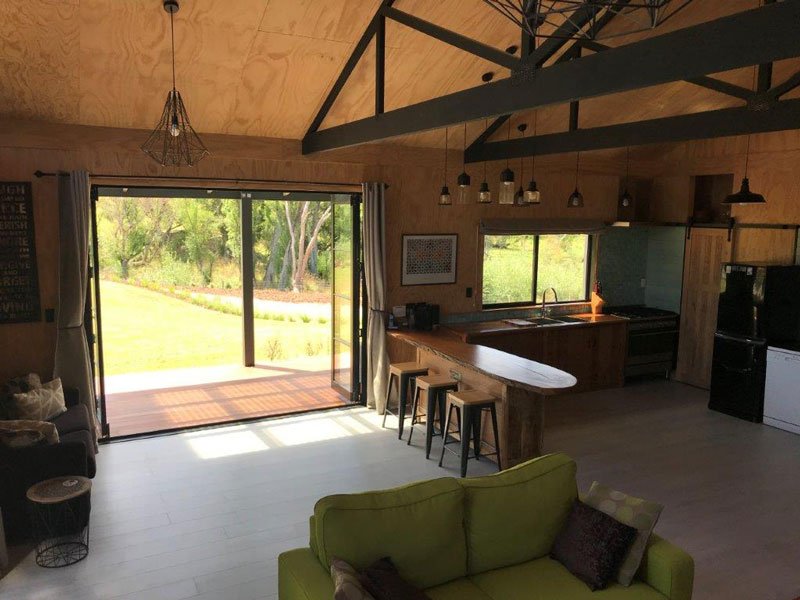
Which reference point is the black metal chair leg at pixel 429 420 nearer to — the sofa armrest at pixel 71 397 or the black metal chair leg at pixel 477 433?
the black metal chair leg at pixel 477 433

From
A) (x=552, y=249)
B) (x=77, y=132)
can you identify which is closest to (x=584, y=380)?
(x=552, y=249)

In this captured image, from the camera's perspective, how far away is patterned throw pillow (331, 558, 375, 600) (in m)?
2.41

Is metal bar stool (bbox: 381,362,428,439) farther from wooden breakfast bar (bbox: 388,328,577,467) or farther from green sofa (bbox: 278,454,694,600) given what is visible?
green sofa (bbox: 278,454,694,600)

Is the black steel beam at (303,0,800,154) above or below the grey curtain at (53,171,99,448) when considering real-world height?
above

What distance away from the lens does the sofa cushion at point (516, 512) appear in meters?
3.08

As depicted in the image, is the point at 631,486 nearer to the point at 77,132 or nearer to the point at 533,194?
the point at 533,194

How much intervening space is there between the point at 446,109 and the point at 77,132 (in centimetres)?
336

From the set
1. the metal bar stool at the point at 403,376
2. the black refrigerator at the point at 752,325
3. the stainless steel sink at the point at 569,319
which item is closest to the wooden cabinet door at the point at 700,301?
the black refrigerator at the point at 752,325

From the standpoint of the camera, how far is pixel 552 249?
26.6 ft

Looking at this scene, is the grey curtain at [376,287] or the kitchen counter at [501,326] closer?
the grey curtain at [376,287]

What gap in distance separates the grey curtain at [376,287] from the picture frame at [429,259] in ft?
1.19

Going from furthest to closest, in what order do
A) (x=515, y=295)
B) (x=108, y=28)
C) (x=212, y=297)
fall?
(x=212, y=297) < (x=515, y=295) < (x=108, y=28)

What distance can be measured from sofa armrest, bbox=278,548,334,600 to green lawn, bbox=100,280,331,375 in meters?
7.05

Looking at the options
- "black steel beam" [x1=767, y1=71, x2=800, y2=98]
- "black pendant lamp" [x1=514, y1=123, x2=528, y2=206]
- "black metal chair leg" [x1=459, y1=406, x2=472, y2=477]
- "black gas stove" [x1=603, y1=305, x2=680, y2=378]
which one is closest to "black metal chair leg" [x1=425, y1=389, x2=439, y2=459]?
"black metal chair leg" [x1=459, y1=406, x2=472, y2=477]
